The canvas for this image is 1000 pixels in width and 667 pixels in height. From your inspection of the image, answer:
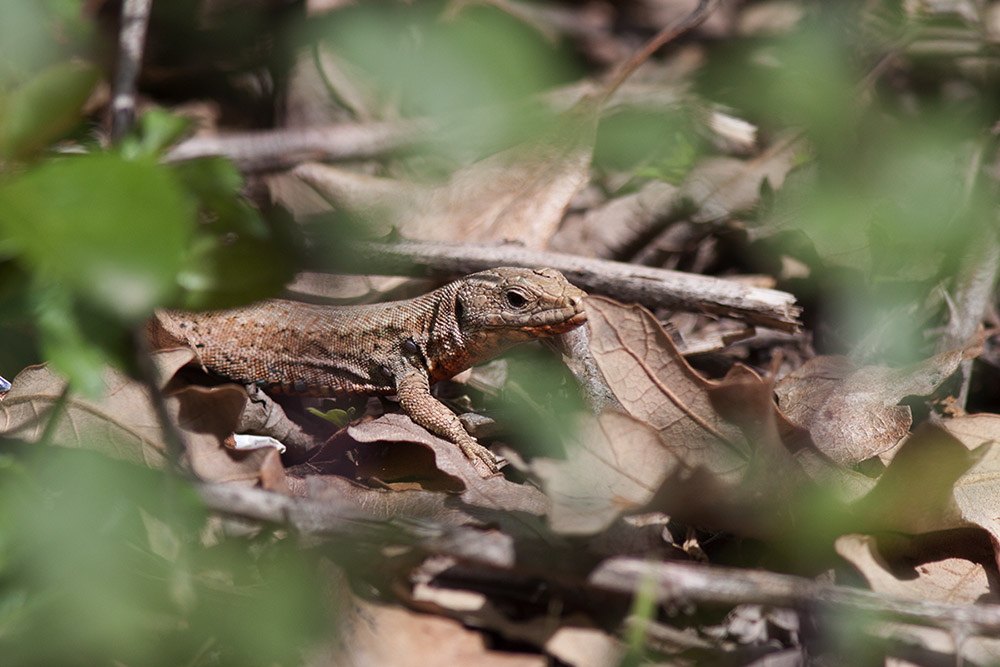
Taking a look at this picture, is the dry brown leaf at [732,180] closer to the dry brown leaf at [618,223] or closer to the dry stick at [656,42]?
the dry brown leaf at [618,223]

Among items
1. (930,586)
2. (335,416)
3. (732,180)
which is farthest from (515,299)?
A: (930,586)

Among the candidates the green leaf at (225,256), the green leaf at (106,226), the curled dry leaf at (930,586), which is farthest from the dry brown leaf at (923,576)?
the green leaf at (106,226)

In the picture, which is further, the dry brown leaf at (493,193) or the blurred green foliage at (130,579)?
the dry brown leaf at (493,193)

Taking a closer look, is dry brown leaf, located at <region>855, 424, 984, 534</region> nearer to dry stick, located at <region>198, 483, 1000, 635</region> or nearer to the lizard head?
dry stick, located at <region>198, 483, 1000, 635</region>

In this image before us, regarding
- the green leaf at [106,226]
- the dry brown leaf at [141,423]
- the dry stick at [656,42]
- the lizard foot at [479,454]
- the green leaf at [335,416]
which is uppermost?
the green leaf at [106,226]

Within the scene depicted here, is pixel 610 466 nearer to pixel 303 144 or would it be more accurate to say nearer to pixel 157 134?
pixel 157 134

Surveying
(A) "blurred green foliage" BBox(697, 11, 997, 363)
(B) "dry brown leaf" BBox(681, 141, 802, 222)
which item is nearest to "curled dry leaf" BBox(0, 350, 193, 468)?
(B) "dry brown leaf" BBox(681, 141, 802, 222)

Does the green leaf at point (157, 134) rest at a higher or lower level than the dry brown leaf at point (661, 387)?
higher

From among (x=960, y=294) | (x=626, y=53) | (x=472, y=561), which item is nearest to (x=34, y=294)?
(x=472, y=561)
